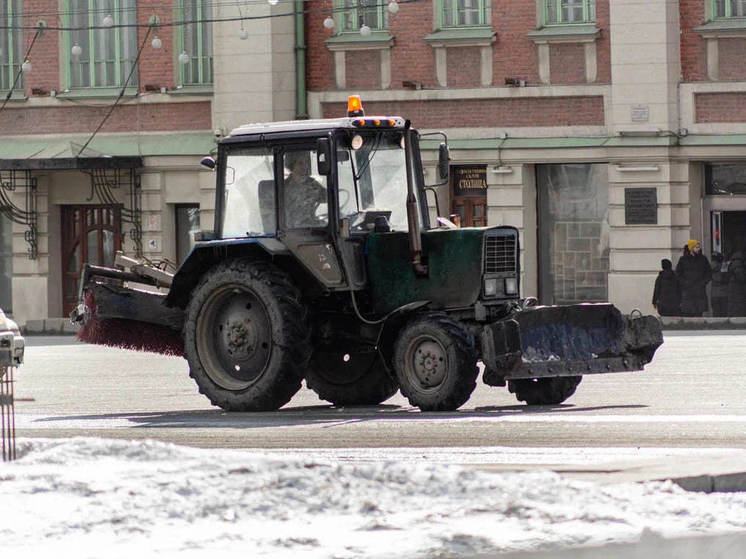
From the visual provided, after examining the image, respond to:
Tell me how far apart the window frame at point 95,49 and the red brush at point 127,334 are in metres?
21.4

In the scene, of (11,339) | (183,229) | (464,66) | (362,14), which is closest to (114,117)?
(183,229)

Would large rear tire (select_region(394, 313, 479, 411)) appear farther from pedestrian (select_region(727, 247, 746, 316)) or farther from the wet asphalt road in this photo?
pedestrian (select_region(727, 247, 746, 316))

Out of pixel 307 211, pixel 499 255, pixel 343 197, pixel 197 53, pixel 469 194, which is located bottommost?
pixel 499 255

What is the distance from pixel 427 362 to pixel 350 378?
1689 mm

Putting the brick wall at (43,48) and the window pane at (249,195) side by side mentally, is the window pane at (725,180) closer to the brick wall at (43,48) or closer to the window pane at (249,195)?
the brick wall at (43,48)

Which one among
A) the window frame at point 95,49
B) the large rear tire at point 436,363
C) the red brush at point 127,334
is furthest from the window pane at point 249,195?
the window frame at point 95,49

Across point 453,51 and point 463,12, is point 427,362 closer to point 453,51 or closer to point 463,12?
point 453,51

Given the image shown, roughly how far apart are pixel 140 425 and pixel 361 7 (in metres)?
22.1

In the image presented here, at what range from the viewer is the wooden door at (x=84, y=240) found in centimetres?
3841

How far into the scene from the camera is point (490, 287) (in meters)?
15.7

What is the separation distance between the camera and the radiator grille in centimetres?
1566

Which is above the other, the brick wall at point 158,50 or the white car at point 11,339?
the brick wall at point 158,50

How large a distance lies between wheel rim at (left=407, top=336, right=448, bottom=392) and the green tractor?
1cm

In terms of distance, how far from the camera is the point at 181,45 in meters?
37.5
